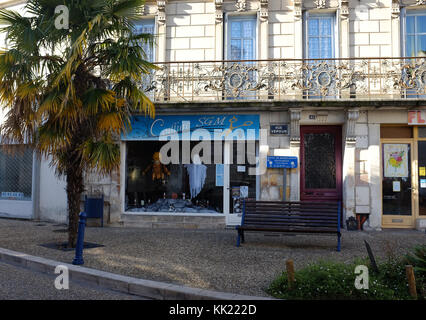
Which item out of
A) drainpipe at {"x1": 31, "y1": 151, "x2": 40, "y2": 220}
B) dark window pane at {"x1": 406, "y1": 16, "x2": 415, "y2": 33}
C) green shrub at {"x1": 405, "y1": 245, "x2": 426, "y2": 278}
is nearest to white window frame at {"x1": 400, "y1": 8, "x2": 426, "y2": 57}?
dark window pane at {"x1": 406, "y1": 16, "x2": 415, "y2": 33}

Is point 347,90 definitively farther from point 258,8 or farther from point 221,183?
point 221,183

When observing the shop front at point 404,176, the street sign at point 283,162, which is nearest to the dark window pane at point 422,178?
the shop front at point 404,176

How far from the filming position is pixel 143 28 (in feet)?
36.9

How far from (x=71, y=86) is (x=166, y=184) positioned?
4804 mm

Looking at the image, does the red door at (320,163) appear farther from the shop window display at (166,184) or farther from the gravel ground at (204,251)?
the shop window display at (166,184)

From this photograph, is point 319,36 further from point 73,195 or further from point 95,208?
point 95,208

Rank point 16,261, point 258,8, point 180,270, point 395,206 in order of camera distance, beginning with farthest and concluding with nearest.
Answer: point 258,8 → point 395,206 → point 16,261 → point 180,270

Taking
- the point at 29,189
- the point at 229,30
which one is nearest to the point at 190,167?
the point at 229,30

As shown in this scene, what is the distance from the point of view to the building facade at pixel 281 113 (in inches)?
387

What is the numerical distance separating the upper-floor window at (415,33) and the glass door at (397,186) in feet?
8.51

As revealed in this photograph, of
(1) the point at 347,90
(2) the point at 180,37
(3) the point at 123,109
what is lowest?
(3) the point at 123,109

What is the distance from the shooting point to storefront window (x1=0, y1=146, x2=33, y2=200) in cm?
1216

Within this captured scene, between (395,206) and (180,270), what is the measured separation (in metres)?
6.98
